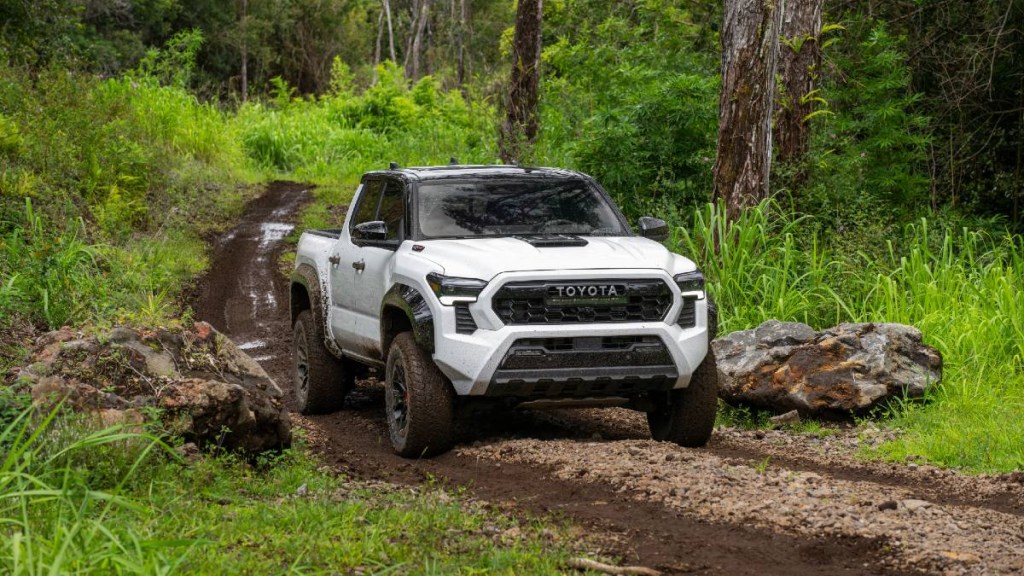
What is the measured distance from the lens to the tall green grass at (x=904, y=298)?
29.9ft

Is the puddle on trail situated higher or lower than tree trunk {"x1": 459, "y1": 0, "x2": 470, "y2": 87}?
lower

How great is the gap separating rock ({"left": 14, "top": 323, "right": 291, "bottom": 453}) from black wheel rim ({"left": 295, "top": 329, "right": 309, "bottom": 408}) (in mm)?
2738

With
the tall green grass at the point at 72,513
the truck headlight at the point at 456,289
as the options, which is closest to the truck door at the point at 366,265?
the truck headlight at the point at 456,289

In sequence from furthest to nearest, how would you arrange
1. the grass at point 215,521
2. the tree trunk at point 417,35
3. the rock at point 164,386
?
the tree trunk at point 417,35 < the rock at point 164,386 < the grass at point 215,521

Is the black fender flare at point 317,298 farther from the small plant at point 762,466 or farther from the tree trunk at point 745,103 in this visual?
the tree trunk at point 745,103

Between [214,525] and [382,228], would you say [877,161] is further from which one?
[214,525]

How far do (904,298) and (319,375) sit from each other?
5.14 meters

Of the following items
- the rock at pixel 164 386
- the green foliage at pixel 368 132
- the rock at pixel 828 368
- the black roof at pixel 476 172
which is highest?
the black roof at pixel 476 172

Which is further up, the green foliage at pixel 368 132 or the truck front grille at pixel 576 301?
the truck front grille at pixel 576 301

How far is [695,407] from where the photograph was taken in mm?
8172

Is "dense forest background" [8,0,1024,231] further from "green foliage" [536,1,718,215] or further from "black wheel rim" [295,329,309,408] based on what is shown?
"black wheel rim" [295,329,309,408]

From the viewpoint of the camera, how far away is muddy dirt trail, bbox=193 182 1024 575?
548 cm

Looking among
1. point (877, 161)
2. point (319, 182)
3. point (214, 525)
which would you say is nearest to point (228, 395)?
point (214, 525)

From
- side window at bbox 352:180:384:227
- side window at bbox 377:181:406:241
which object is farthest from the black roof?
side window at bbox 352:180:384:227
